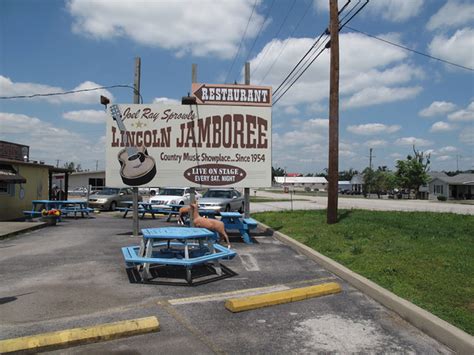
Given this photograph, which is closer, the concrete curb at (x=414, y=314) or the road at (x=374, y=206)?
the concrete curb at (x=414, y=314)

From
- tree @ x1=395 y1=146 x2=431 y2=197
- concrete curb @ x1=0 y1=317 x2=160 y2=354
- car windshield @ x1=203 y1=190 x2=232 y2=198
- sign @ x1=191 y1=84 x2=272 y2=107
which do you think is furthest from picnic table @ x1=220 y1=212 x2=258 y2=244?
tree @ x1=395 y1=146 x2=431 y2=197

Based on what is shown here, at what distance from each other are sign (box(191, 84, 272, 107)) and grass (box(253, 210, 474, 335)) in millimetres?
4188

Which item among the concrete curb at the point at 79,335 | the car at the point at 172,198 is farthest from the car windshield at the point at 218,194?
the concrete curb at the point at 79,335

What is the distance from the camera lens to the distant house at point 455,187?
64.2 meters

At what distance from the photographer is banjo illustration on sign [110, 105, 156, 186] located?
12391 millimetres

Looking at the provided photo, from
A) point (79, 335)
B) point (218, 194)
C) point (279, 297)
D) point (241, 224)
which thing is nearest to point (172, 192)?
point (218, 194)

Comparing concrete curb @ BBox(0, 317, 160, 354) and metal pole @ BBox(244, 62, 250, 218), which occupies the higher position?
metal pole @ BBox(244, 62, 250, 218)

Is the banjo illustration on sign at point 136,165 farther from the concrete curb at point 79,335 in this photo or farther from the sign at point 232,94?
the concrete curb at point 79,335

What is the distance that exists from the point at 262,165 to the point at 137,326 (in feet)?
28.7

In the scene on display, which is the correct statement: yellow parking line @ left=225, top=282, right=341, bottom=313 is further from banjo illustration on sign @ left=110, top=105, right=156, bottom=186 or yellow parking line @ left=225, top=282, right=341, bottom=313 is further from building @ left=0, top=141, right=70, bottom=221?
building @ left=0, top=141, right=70, bottom=221

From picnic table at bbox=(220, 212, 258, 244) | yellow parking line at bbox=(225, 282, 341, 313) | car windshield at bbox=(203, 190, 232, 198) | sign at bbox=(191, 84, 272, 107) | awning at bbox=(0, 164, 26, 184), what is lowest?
yellow parking line at bbox=(225, 282, 341, 313)

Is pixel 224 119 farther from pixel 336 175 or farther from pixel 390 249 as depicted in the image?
pixel 390 249

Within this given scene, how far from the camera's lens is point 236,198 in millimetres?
21422

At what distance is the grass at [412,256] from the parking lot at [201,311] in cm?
54
